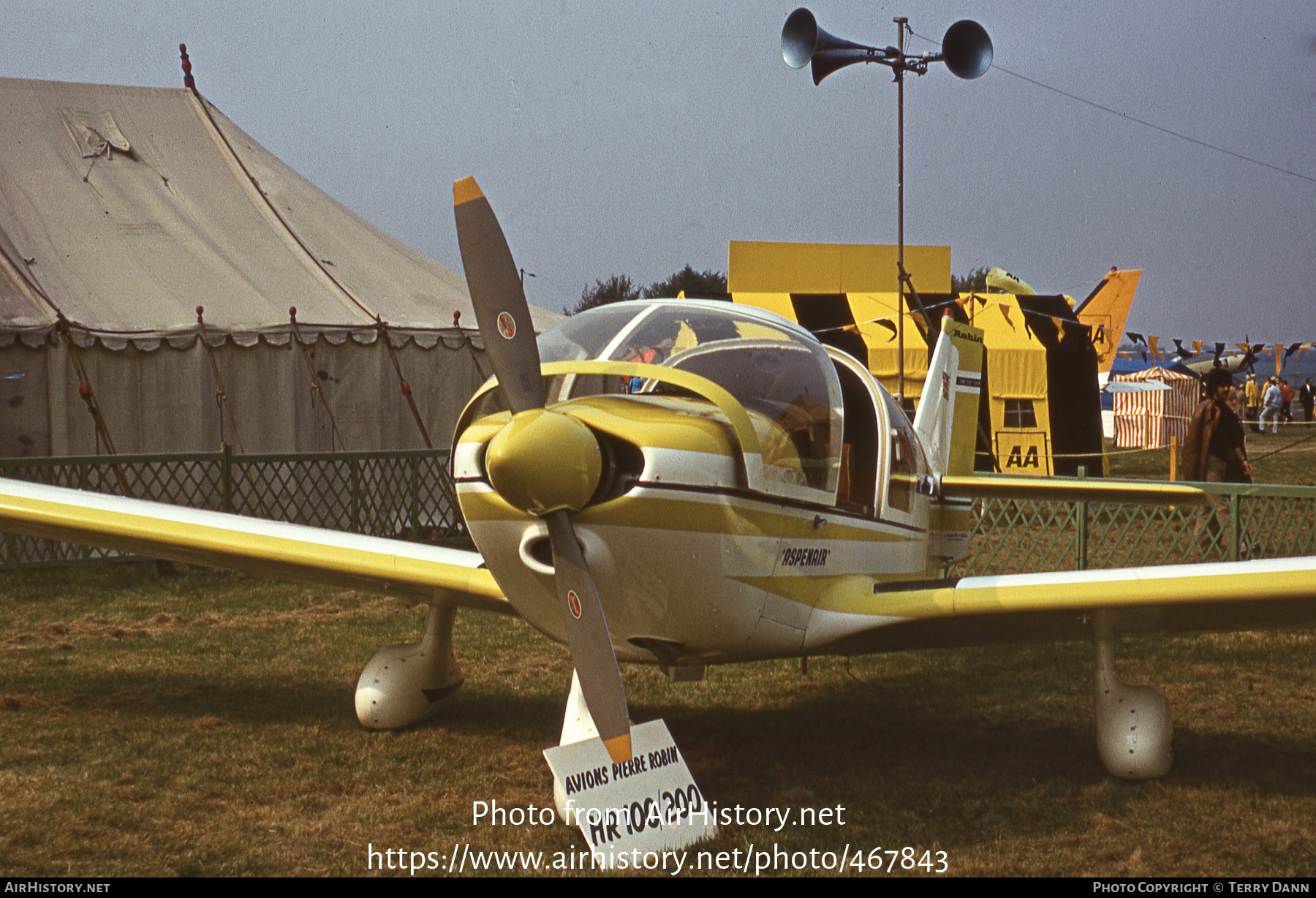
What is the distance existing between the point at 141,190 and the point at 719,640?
490 inches

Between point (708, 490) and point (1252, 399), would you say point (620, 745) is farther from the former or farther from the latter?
point (1252, 399)

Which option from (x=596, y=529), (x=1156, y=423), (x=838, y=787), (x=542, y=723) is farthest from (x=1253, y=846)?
(x=1156, y=423)

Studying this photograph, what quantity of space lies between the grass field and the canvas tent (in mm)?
4171

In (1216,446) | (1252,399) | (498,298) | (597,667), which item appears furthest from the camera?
(1252,399)

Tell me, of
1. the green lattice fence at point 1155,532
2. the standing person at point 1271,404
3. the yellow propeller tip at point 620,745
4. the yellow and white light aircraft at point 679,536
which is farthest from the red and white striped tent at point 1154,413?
the yellow propeller tip at point 620,745

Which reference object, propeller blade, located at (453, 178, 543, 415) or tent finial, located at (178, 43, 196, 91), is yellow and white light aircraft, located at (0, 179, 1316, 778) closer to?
propeller blade, located at (453, 178, 543, 415)

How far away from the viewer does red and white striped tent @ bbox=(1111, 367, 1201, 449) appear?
29.1 meters

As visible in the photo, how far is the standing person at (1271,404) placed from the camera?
113 feet

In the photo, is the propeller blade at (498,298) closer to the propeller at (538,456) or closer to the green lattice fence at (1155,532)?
the propeller at (538,456)

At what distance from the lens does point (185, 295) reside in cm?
1250

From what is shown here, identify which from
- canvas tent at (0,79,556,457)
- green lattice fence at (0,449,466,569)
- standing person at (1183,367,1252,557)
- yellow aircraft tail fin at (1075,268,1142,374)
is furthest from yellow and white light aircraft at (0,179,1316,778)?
yellow aircraft tail fin at (1075,268,1142,374)

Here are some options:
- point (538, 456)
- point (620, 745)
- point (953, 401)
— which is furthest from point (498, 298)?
point (953, 401)

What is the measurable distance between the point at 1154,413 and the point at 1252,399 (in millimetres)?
8874
